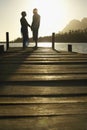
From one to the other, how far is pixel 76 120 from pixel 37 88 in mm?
2300

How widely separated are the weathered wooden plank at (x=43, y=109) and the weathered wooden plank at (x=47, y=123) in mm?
210

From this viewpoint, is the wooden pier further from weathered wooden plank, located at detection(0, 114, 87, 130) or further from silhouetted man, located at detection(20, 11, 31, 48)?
silhouetted man, located at detection(20, 11, 31, 48)

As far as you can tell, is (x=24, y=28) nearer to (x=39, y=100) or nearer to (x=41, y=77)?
(x=41, y=77)

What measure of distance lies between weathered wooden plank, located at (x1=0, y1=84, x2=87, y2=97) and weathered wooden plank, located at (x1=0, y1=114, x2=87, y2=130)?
4.97 feet

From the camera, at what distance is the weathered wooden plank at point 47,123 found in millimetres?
4805

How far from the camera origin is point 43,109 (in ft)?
18.7

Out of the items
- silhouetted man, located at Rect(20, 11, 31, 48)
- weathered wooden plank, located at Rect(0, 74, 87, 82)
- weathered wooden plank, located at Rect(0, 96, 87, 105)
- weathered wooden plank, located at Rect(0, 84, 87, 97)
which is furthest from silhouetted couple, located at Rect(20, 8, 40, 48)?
weathered wooden plank, located at Rect(0, 96, 87, 105)

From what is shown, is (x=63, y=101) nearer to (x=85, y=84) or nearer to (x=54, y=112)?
(x=54, y=112)

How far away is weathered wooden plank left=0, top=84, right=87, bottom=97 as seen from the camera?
683 centimetres

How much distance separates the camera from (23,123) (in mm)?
4980

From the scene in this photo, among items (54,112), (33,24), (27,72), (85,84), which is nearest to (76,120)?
(54,112)

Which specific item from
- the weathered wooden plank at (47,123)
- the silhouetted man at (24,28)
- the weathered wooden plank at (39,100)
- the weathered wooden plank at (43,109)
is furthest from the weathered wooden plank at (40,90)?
the silhouetted man at (24,28)

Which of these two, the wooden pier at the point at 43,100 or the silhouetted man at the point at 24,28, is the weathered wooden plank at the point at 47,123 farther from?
the silhouetted man at the point at 24,28

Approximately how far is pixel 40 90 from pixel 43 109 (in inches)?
56.5
